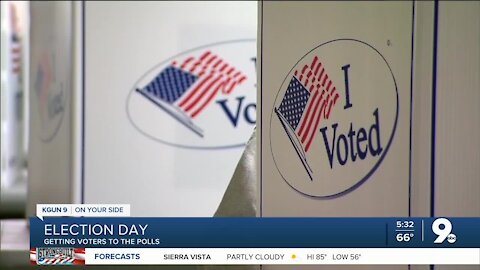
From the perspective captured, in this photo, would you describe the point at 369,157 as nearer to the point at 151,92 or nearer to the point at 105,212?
the point at 105,212

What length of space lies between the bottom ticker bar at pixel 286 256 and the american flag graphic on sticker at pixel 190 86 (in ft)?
1.49

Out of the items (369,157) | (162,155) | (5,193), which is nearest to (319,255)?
(369,157)

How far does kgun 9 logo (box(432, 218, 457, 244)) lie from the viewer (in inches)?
20.6

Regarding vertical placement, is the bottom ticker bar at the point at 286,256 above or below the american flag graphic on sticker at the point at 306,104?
below

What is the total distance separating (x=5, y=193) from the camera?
61.9 inches

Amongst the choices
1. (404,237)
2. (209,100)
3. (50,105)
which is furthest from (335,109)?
(50,105)

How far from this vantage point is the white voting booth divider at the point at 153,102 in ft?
3.21

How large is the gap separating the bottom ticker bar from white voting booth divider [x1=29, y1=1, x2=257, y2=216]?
0.38 m
